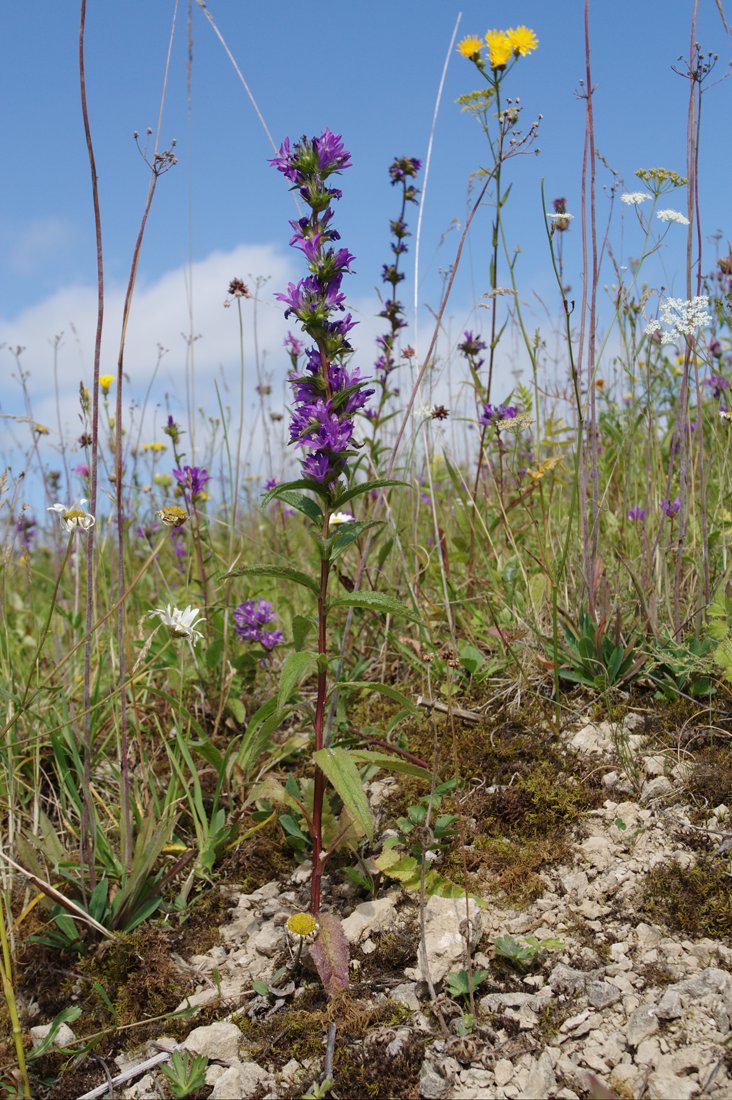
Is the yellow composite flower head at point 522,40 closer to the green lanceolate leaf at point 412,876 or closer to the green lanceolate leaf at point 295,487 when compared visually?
the green lanceolate leaf at point 295,487

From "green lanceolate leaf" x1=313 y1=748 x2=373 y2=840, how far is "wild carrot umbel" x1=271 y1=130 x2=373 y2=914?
0.40 ft

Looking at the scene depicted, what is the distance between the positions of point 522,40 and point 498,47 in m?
0.08

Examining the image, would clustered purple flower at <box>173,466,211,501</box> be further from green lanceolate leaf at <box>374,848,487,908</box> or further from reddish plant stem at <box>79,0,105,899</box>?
green lanceolate leaf at <box>374,848,487,908</box>

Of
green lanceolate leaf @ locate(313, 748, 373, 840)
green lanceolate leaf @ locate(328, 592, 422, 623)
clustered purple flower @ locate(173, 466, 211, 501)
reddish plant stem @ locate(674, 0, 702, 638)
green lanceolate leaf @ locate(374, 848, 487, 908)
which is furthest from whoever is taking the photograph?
clustered purple flower @ locate(173, 466, 211, 501)

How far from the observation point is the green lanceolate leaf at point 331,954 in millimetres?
1607

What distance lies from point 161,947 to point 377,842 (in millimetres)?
565

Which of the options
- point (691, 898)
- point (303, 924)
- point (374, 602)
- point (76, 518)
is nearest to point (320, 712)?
point (374, 602)

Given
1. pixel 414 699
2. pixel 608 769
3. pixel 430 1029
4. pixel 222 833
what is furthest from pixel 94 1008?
pixel 608 769

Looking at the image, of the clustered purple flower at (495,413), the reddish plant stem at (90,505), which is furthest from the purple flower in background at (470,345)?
the reddish plant stem at (90,505)

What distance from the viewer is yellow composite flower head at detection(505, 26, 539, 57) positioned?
8.09ft

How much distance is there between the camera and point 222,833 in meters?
2.11

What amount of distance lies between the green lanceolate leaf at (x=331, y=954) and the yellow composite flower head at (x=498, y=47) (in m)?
2.53

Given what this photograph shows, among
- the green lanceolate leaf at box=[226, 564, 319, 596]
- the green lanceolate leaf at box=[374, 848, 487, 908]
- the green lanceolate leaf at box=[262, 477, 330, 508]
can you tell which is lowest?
the green lanceolate leaf at box=[374, 848, 487, 908]

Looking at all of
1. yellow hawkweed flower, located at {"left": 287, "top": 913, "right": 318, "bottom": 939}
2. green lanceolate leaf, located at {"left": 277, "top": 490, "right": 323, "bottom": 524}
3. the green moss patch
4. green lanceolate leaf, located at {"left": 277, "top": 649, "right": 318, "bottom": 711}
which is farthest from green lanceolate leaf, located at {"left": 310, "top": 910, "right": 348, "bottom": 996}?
green lanceolate leaf, located at {"left": 277, "top": 490, "right": 323, "bottom": 524}
